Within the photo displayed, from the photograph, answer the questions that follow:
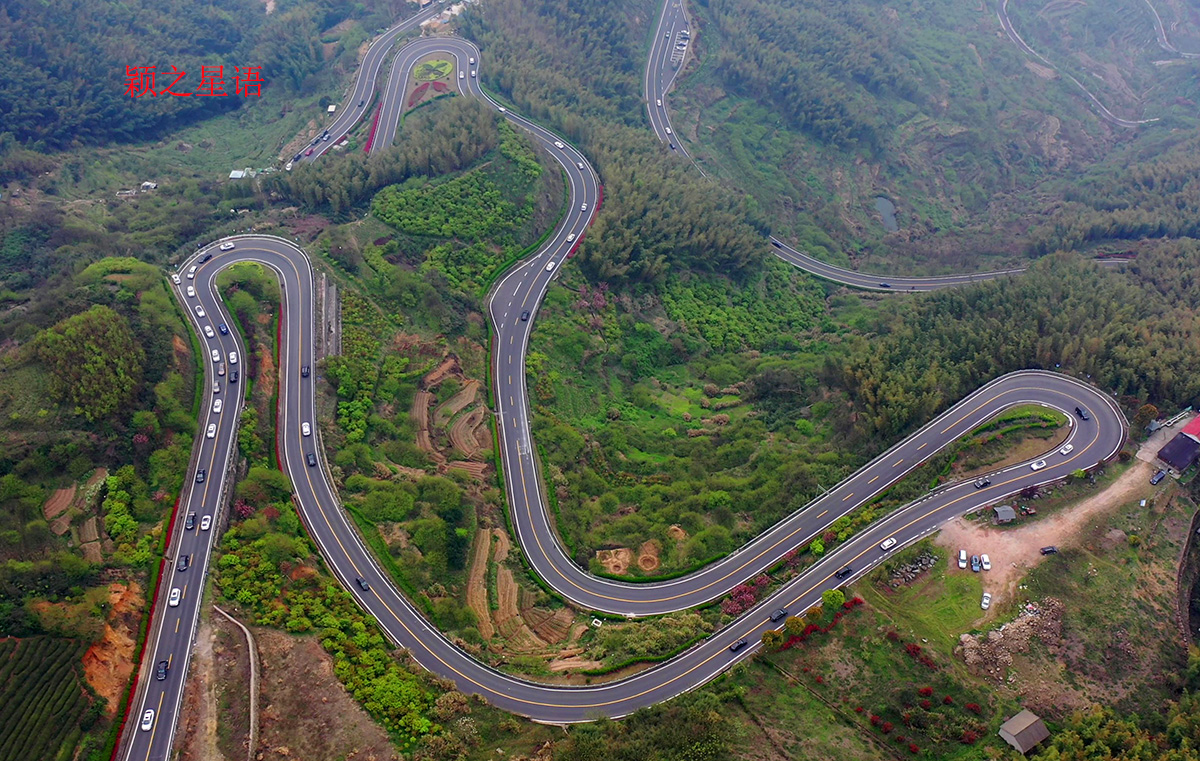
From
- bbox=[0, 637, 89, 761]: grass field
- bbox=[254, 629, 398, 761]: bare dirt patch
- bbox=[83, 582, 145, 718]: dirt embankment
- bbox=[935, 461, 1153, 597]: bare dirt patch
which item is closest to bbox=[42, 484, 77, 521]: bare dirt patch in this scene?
bbox=[83, 582, 145, 718]: dirt embankment

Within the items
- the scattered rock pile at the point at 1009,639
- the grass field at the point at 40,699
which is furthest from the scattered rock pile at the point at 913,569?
→ the grass field at the point at 40,699

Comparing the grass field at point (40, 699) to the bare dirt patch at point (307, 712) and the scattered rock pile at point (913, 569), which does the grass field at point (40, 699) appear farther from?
the scattered rock pile at point (913, 569)

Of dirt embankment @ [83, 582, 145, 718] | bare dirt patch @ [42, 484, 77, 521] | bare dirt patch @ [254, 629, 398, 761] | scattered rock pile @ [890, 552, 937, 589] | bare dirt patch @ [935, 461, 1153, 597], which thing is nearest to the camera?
bare dirt patch @ [254, 629, 398, 761]

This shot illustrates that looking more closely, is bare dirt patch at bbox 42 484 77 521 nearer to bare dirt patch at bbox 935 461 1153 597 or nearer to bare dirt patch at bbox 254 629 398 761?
bare dirt patch at bbox 254 629 398 761

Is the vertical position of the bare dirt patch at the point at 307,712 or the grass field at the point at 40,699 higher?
the grass field at the point at 40,699

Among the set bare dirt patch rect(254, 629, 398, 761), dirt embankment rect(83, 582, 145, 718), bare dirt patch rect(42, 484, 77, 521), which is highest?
bare dirt patch rect(42, 484, 77, 521)

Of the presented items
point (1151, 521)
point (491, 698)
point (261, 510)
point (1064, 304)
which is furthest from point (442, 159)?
point (1151, 521)
